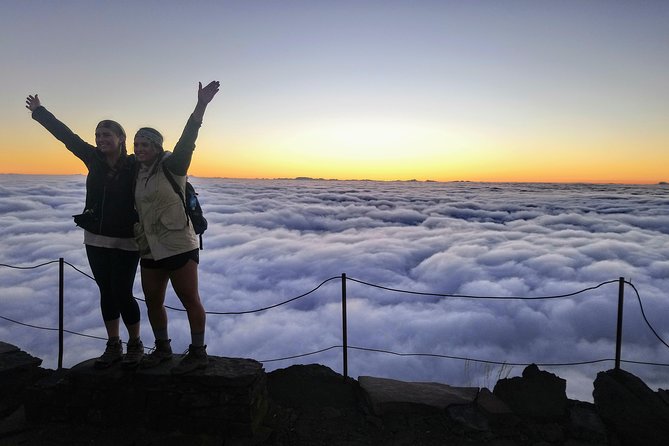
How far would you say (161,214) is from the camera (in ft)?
8.47

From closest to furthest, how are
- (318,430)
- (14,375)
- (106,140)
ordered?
(106,140), (318,430), (14,375)

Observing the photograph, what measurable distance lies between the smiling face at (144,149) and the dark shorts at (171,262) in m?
0.70

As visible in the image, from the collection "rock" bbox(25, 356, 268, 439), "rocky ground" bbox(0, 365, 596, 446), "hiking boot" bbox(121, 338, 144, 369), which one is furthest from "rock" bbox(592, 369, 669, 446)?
"hiking boot" bbox(121, 338, 144, 369)

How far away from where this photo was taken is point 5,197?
5422 cm

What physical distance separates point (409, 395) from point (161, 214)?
8.89 feet

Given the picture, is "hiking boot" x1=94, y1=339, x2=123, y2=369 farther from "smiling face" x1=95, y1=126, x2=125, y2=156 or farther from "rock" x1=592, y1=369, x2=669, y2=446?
"rock" x1=592, y1=369, x2=669, y2=446

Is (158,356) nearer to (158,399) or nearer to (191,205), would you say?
(158,399)

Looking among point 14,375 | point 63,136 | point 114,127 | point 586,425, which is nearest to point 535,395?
point 586,425

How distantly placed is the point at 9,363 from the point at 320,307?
62.3 feet

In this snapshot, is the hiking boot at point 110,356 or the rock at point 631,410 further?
the rock at point 631,410

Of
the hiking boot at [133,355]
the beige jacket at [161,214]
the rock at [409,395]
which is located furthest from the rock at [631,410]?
the hiking boot at [133,355]

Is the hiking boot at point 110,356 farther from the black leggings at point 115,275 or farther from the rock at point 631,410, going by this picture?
the rock at point 631,410

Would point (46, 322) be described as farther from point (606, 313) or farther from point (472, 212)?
point (472, 212)

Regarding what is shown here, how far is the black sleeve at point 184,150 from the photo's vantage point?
2.43 metres
